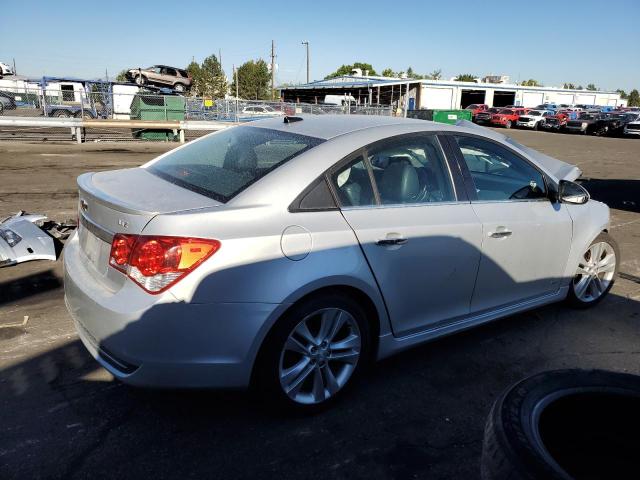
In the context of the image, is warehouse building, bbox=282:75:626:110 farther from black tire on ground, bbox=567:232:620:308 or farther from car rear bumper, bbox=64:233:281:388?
car rear bumper, bbox=64:233:281:388

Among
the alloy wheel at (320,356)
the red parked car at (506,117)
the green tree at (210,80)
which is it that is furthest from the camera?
the green tree at (210,80)

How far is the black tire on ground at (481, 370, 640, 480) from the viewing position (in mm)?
1846

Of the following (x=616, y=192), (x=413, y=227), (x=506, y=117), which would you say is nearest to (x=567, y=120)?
(x=506, y=117)

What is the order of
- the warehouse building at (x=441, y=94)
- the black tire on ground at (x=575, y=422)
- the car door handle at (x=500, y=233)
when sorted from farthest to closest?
the warehouse building at (x=441, y=94)
the car door handle at (x=500, y=233)
the black tire on ground at (x=575, y=422)

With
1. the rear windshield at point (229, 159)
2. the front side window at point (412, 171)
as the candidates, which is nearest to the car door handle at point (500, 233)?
the front side window at point (412, 171)

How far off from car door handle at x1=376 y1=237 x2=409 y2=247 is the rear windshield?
0.68m

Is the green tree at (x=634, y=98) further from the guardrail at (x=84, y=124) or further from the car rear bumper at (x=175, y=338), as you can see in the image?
the car rear bumper at (x=175, y=338)

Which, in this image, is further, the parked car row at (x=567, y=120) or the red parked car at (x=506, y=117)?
the red parked car at (x=506, y=117)

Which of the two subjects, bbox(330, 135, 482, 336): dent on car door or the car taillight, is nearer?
the car taillight

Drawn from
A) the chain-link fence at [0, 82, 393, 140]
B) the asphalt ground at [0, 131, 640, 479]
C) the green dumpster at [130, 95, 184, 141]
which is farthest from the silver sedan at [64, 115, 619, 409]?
the green dumpster at [130, 95, 184, 141]

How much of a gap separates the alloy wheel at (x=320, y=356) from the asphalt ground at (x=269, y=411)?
0.16m

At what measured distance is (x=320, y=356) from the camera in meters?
2.83

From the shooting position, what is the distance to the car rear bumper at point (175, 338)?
239cm

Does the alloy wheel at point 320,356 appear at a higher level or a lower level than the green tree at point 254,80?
lower
